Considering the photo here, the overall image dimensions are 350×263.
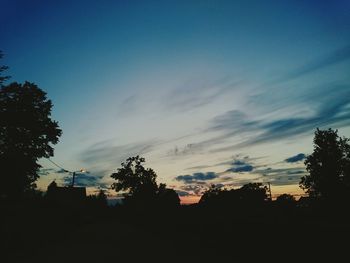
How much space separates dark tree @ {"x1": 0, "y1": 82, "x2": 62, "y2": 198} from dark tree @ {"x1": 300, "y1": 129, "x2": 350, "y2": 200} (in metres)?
40.9

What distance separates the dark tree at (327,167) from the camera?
47844 mm

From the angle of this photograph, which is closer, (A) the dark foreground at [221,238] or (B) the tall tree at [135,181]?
(A) the dark foreground at [221,238]

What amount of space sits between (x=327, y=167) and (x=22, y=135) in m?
45.8

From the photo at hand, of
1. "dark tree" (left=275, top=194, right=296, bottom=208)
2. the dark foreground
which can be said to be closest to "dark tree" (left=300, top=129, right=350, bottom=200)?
"dark tree" (left=275, top=194, right=296, bottom=208)

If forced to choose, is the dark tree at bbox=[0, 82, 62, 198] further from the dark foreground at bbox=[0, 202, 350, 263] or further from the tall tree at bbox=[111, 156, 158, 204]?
the tall tree at bbox=[111, 156, 158, 204]

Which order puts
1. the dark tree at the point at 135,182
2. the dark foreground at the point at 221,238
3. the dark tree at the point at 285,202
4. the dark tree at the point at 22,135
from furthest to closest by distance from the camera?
the dark tree at the point at 135,182 → the dark tree at the point at 22,135 → the dark tree at the point at 285,202 → the dark foreground at the point at 221,238

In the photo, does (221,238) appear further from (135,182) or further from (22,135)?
(135,182)

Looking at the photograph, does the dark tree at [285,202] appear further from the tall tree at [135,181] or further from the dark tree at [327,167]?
the tall tree at [135,181]

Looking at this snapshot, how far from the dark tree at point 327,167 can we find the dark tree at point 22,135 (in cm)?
4094

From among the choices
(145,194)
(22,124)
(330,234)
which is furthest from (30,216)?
(145,194)

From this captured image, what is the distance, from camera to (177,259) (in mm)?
11852

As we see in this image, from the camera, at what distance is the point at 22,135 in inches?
1149

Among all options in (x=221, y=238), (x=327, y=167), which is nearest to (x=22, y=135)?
(x=221, y=238)

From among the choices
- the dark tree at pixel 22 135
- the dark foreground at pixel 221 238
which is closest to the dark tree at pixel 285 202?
the dark foreground at pixel 221 238
